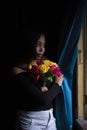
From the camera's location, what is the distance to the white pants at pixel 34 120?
2.06m

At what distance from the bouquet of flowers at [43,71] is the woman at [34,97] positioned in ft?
0.10

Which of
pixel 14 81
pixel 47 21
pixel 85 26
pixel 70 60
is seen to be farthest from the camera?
pixel 47 21

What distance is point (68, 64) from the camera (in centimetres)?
227

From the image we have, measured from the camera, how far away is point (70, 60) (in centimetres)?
226

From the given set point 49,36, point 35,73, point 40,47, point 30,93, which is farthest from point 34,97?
point 49,36

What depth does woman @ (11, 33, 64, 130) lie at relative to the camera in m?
2.01

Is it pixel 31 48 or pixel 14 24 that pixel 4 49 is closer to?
pixel 14 24

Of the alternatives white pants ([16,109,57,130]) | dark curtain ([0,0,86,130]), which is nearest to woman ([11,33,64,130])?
white pants ([16,109,57,130])

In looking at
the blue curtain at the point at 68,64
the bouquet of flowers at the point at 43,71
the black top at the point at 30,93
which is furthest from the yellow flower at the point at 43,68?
the blue curtain at the point at 68,64

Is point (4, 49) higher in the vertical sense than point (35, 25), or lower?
lower

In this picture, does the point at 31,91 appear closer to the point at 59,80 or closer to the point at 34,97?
the point at 34,97

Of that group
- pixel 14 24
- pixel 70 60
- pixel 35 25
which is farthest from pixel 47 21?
pixel 70 60

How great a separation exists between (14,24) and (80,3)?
31.0 inches

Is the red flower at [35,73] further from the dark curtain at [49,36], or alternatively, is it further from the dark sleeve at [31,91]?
the dark curtain at [49,36]
